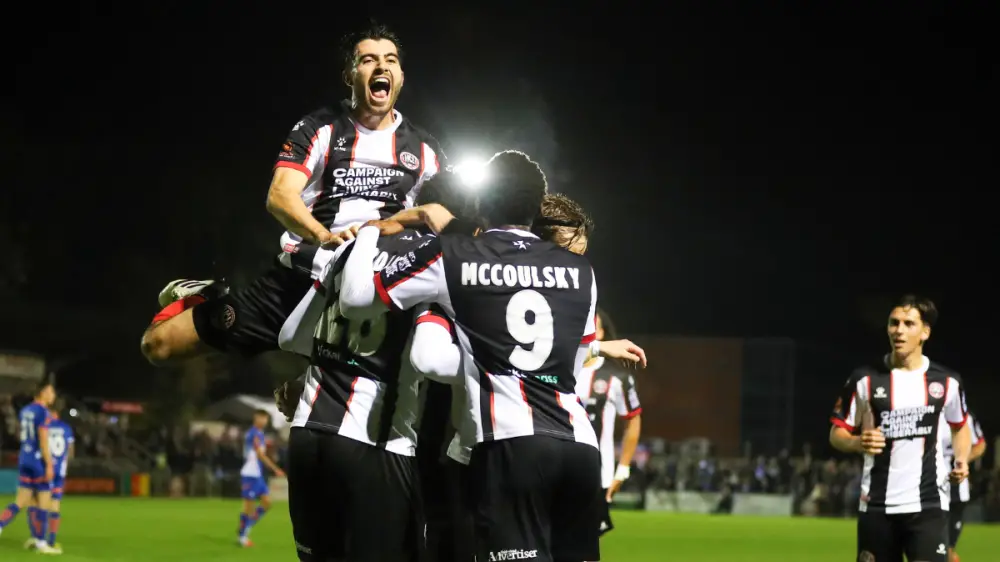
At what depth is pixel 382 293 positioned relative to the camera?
531 centimetres

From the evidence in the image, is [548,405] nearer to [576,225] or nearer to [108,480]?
[576,225]

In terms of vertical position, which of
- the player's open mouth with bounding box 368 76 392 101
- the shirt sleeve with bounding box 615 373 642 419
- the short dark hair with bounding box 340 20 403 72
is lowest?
the shirt sleeve with bounding box 615 373 642 419

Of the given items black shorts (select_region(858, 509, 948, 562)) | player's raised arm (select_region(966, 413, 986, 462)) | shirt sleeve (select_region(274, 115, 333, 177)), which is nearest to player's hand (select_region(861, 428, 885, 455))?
black shorts (select_region(858, 509, 948, 562))

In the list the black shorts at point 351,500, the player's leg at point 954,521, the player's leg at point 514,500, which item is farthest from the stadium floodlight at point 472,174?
the player's leg at point 954,521

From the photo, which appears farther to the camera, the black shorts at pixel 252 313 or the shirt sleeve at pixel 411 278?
the black shorts at pixel 252 313

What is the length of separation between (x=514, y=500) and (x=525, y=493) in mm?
55

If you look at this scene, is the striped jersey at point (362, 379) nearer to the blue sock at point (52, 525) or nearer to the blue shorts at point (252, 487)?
the blue sock at point (52, 525)

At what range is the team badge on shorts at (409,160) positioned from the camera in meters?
6.52

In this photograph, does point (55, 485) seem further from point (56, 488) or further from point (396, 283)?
point (396, 283)

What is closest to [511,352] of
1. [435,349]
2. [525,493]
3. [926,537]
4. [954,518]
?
[435,349]

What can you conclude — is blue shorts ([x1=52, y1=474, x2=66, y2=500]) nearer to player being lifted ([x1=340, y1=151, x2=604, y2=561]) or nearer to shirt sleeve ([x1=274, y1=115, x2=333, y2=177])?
shirt sleeve ([x1=274, y1=115, x2=333, y2=177])

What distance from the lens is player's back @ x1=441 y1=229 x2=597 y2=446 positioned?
5297 mm

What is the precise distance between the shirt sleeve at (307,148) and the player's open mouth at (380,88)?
0.29m

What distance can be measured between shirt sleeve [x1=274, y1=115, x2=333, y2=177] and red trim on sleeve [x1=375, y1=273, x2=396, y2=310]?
1204 mm
